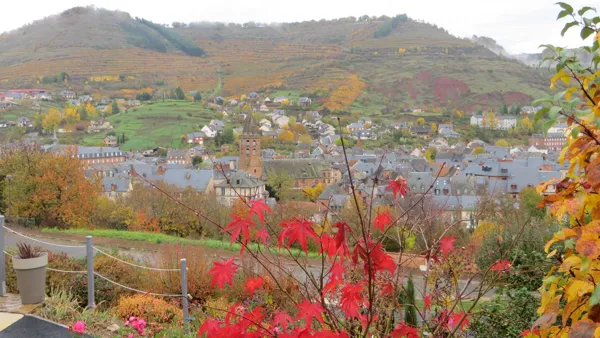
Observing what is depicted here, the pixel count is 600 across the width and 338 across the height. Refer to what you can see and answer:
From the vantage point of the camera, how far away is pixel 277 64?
160m

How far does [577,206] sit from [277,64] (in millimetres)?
161552

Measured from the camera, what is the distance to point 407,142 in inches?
3349

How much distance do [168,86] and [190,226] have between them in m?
119

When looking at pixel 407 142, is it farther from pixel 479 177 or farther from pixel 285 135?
pixel 479 177

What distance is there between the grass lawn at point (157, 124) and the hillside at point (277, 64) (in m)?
26.2

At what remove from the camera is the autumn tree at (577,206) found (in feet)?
4.09

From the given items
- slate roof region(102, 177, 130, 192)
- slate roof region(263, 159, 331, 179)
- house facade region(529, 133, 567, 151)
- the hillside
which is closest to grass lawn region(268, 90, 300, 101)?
the hillside

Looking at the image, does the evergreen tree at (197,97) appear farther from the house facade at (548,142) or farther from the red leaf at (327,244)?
the red leaf at (327,244)

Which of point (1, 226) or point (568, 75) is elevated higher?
point (568, 75)

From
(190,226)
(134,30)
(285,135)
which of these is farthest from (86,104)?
(190,226)

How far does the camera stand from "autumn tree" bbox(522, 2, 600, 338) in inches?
49.1

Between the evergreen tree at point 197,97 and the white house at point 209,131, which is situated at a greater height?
the evergreen tree at point 197,97

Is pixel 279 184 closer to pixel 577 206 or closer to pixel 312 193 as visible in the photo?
pixel 312 193

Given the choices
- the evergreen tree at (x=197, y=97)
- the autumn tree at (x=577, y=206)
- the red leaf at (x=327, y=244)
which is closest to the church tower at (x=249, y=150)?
the red leaf at (x=327, y=244)
